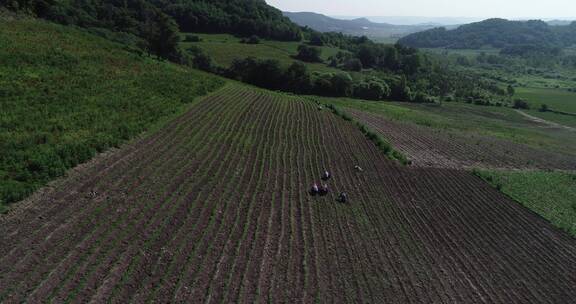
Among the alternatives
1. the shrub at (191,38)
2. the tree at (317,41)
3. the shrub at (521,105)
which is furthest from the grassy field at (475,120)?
the tree at (317,41)

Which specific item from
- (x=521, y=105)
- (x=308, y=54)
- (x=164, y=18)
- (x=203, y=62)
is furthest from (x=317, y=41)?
(x=164, y=18)

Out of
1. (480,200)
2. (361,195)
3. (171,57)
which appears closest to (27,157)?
(361,195)

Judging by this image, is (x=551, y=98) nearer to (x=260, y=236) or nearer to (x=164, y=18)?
(x=164, y=18)

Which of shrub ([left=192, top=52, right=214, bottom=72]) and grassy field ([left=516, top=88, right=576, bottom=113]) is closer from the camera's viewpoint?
shrub ([left=192, top=52, right=214, bottom=72])

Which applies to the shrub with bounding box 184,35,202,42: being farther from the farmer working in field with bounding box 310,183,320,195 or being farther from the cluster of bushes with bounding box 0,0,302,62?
the farmer working in field with bounding box 310,183,320,195

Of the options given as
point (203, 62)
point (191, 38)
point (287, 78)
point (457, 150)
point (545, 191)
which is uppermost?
point (191, 38)

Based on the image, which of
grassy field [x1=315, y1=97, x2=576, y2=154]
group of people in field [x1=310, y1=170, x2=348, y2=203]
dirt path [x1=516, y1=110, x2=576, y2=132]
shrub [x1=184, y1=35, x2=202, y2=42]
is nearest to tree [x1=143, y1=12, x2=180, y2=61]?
grassy field [x1=315, y1=97, x2=576, y2=154]

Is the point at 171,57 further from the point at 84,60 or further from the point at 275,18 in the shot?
the point at 275,18
